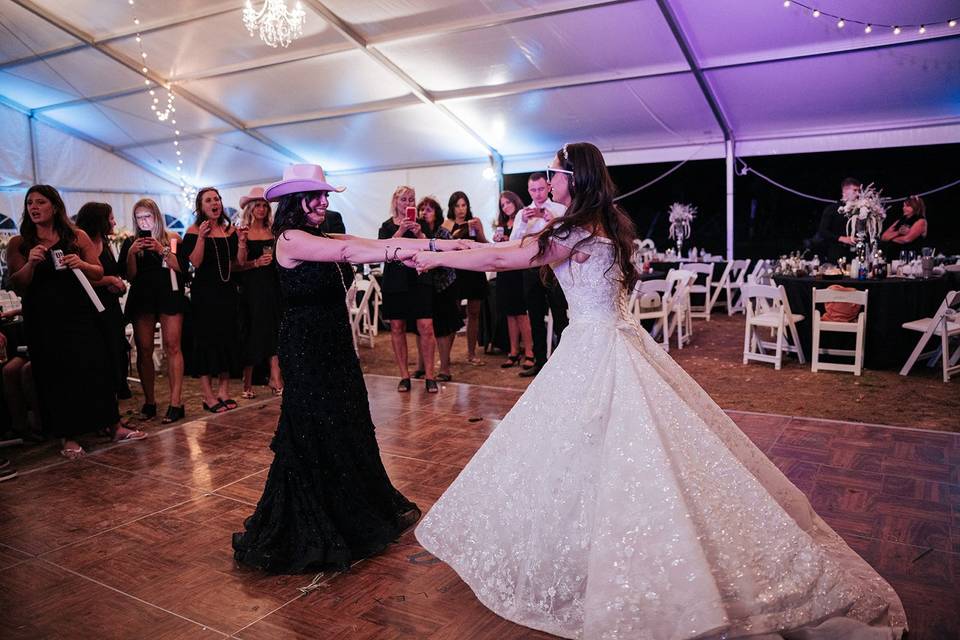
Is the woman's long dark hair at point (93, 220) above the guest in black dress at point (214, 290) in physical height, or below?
above

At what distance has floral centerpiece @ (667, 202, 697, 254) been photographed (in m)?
12.0

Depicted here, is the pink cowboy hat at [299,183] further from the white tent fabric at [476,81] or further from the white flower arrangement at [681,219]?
the white flower arrangement at [681,219]

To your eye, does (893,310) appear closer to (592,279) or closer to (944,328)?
(944,328)

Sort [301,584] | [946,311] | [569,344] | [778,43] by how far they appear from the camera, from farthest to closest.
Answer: [778,43], [946,311], [301,584], [569,344]

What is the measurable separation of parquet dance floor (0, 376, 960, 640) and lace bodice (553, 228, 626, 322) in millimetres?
1118

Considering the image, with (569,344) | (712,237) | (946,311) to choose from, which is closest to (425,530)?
(569,344)

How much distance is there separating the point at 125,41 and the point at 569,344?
1023 centimetres

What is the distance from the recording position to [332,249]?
2.73m

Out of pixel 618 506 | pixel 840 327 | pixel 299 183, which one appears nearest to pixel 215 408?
pixel 299 183

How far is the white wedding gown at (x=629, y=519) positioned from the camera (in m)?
2.04

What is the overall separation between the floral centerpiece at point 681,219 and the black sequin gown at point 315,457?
9.68m

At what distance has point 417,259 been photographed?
266 cm

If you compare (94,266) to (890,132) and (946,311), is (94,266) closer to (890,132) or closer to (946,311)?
(946,311)

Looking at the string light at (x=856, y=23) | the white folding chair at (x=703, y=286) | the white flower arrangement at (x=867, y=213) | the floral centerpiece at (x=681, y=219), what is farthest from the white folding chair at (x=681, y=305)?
the floral centerpiece at (x=681, y=219)
